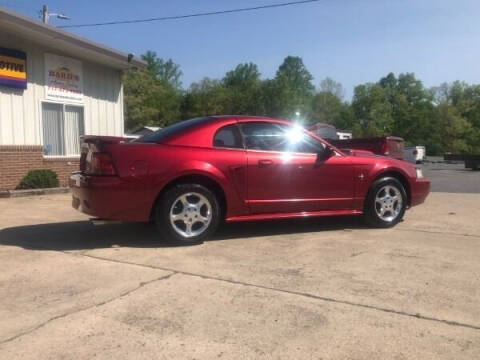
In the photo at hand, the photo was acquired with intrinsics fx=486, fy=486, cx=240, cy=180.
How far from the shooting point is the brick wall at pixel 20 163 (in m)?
10.5

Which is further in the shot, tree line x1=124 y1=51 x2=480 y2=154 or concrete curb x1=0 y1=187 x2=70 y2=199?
tree line x1=124 y1=51 x2=480 y2=154

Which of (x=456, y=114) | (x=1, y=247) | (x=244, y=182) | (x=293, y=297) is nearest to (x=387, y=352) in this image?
(x=293, y=297)

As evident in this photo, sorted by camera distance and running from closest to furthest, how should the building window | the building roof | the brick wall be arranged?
the building roof → the brick wall → the building window

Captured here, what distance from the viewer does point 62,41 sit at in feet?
36.5

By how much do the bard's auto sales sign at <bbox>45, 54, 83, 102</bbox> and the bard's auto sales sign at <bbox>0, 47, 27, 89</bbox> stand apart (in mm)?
774

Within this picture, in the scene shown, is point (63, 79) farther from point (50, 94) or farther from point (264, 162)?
point (264, 162)

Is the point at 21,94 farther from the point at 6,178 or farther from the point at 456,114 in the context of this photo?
the point at 456,114

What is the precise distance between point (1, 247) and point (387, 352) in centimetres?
429

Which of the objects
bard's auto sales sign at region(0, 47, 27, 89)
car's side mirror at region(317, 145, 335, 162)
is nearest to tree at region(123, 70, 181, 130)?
bard's auto sales sign at region(0, 47, 27, 89)

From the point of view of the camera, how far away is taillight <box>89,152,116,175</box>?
508cm

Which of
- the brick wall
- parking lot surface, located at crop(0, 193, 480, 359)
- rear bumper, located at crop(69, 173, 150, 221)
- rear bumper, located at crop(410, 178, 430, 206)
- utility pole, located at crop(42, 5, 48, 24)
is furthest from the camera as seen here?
utility pole, located at crop(42, 5, 48, 24)

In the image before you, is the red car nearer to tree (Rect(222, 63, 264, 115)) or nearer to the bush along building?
the bush along building

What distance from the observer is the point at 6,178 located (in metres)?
10.5

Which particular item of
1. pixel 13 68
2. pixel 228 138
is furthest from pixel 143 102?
pixel 228 138
